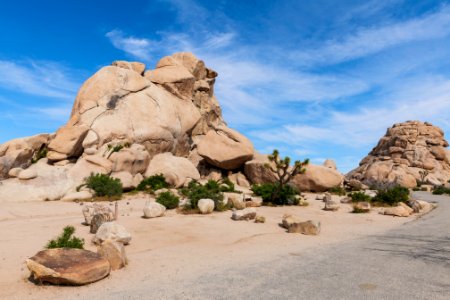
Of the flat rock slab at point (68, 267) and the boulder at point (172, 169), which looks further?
the boulder at point (172, 169)

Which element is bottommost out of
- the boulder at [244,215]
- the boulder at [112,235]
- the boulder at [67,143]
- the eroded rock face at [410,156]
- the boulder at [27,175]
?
the boulder at [112,235]

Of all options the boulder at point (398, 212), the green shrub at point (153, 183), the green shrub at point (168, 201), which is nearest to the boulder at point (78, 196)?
the green shrub at point (153, 183)

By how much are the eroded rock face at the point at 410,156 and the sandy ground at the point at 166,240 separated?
44.9 metres

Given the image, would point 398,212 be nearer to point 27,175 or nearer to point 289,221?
point 289,221

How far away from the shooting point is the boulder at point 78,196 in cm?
1927

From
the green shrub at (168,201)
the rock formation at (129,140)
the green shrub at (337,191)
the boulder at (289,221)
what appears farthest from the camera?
the green shrub at (337,191)

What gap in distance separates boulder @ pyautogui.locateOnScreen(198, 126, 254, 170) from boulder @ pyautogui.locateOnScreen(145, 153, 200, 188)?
2.88 m

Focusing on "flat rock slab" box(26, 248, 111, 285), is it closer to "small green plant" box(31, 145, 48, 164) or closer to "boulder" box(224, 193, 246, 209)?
"boulder" box(224, 193, 246, 209)

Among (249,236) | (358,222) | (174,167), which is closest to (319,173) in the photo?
(174,167)

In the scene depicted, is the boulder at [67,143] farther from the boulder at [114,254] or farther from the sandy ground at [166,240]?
the boulder at [114,254]

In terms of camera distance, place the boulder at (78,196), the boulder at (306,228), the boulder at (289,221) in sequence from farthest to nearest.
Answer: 1. the boulder at (78,196)
2. the boulder at (289,221)
3. the boulder at (306,228)

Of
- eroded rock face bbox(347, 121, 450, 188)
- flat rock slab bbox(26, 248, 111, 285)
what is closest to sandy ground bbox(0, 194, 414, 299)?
flat rock slab bbox(26, 248, 111, 285)

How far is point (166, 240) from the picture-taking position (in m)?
10.4

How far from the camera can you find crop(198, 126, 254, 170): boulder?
103 feet
